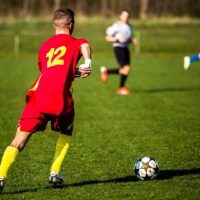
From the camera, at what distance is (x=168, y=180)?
23.3ft

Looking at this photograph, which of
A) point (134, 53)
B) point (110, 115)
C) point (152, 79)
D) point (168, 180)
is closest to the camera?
point (168, 180)

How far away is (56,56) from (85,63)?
309mm

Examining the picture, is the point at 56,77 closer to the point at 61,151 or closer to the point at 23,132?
the point at 23,132

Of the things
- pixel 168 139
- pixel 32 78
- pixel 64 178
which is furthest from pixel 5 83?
pixel 64 178

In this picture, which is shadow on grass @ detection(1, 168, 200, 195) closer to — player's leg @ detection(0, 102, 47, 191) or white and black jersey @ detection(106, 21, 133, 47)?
player's leg @ detection(0, 102, 47, 191)

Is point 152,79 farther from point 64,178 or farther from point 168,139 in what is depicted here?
point 64,178

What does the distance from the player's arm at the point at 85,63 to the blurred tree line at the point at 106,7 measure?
39287 mm

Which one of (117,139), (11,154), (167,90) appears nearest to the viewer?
(11,154)

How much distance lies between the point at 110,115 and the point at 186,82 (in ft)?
27.5

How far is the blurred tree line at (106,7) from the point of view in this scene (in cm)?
4766

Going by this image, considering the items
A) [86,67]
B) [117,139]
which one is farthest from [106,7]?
[86,67]

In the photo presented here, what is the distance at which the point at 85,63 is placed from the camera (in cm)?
643

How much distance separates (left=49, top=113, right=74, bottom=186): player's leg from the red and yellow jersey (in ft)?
0.55

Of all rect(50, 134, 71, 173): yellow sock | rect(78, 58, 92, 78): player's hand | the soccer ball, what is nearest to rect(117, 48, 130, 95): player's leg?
the soccer ball
